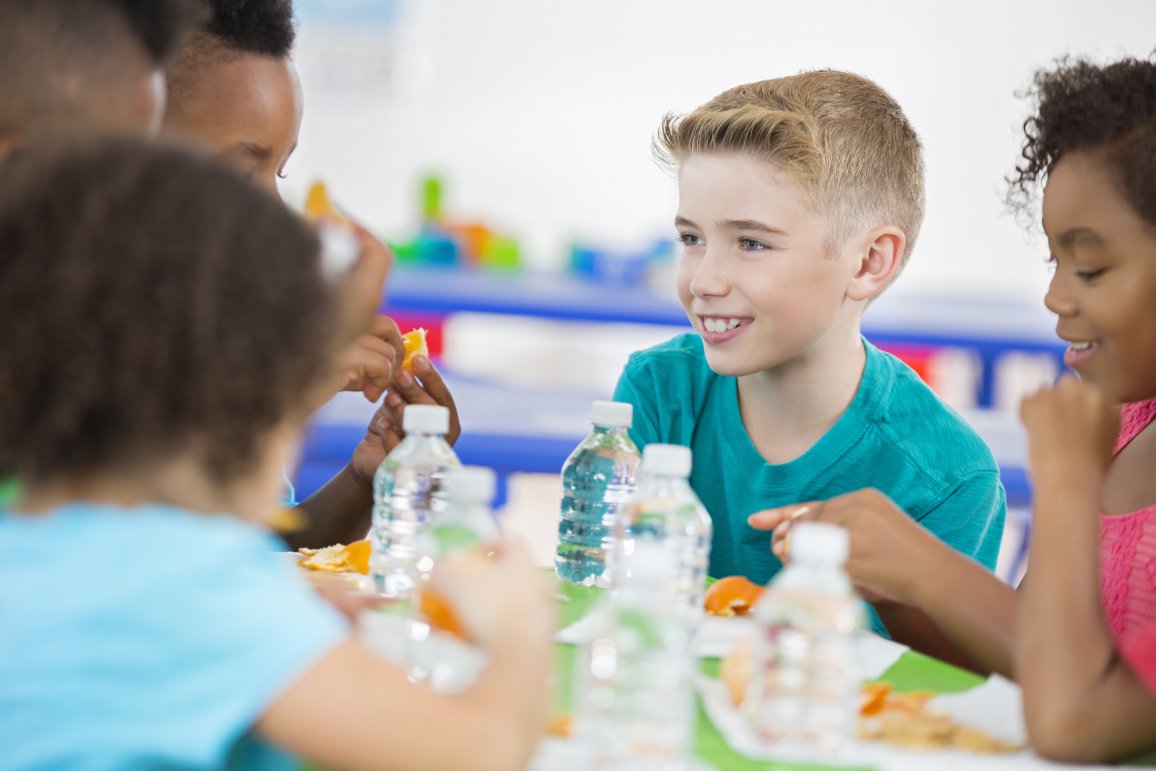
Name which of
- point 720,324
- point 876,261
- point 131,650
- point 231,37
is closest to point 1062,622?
point 131,650

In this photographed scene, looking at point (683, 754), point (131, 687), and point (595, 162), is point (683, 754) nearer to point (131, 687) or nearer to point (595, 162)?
point (131, 687)

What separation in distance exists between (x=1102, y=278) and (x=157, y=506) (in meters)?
1.22

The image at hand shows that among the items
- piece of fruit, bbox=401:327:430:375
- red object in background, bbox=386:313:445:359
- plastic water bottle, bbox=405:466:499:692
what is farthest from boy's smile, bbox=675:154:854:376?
red object in background, bbox=386:313:445:359

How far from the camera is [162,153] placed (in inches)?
43.5

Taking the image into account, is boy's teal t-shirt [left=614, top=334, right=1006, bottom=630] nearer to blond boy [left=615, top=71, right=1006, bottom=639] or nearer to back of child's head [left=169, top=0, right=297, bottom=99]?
blond boy [left=615, top=71, right=1006, bottom=639]

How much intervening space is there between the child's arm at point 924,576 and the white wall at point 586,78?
722 cm

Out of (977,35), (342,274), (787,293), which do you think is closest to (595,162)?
(977,35)

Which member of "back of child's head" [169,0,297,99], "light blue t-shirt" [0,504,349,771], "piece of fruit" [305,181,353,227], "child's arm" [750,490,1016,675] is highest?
"back of child's head" [169,0,297,99]

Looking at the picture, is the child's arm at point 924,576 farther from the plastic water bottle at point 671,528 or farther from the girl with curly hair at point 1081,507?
the plastic water bottle at point 671,528

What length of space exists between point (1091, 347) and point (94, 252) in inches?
51.2

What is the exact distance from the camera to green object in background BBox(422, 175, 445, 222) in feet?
27.3

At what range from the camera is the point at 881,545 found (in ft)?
5.69

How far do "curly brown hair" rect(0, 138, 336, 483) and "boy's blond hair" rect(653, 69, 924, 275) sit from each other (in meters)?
1.40

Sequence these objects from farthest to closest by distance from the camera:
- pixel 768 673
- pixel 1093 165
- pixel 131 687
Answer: pixel 1093 165, pixel 768 673, pixel 131 687
